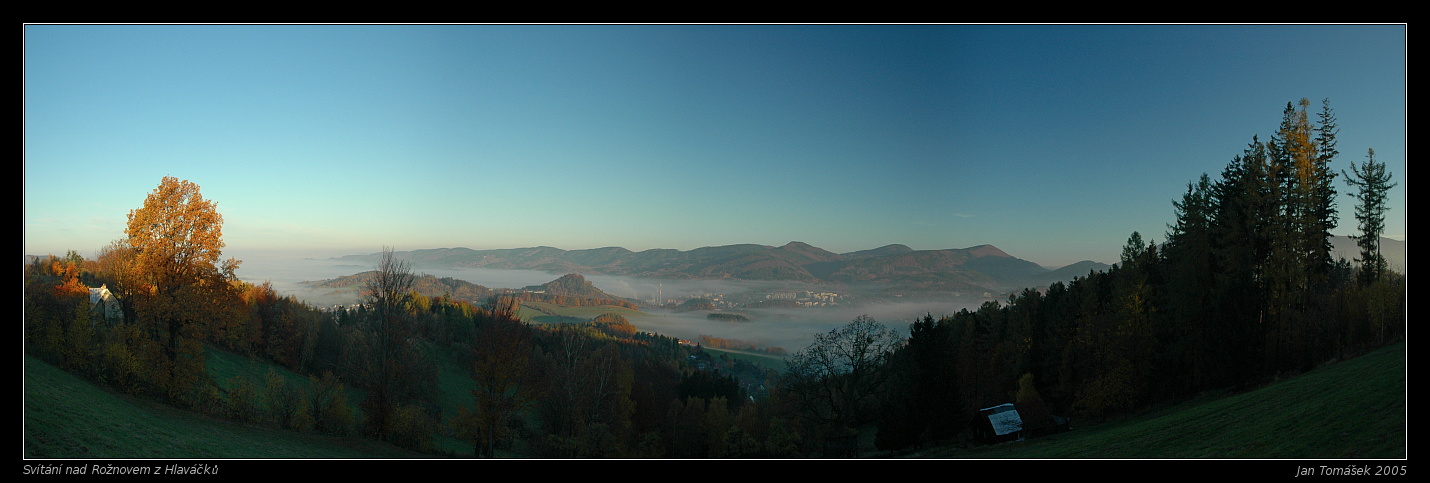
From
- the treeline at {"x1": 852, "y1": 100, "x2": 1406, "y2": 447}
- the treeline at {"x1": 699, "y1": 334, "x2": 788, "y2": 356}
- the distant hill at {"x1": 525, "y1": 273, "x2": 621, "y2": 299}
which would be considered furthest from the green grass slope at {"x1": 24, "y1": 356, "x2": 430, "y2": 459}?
the treeline at {"x1": 699, "y1": 334, "x2": 788, "y2": 356}

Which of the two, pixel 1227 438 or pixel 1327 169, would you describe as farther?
pixel 1327 169

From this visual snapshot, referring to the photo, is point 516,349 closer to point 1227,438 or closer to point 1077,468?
point 1077,468

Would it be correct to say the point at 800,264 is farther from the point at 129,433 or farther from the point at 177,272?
the point at 129,433

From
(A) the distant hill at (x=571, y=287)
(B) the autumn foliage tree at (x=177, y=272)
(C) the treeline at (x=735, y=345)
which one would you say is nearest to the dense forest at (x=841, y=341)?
(B) the autumn foliage tree at (x=177, y=272)

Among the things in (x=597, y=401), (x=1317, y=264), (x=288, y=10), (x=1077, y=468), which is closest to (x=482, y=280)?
(x=597, y=401)

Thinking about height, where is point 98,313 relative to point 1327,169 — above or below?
below

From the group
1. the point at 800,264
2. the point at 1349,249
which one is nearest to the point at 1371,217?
the point at 1349,249
